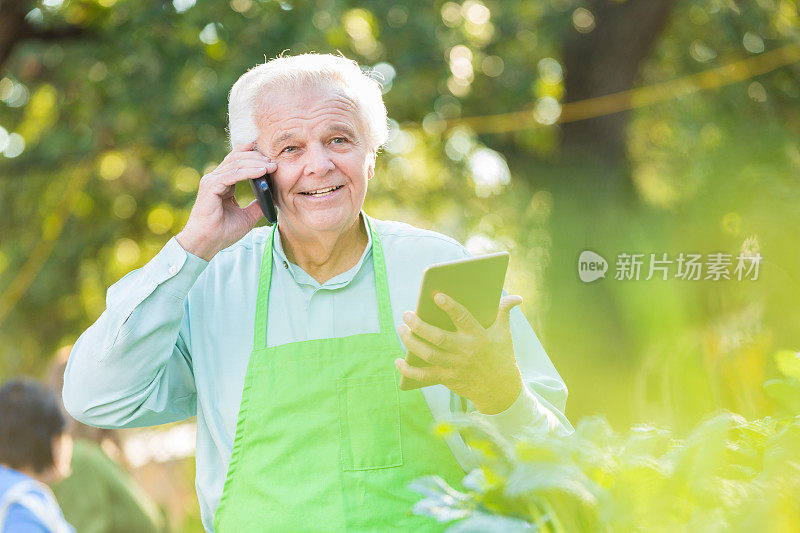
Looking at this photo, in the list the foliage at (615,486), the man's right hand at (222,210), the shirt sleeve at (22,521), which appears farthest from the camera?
the shirt sleeve at (22,521)

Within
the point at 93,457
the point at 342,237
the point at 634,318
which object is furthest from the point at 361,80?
the point at 634,318

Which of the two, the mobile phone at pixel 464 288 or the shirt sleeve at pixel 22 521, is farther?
the shirt sleeve at pixel 22 521

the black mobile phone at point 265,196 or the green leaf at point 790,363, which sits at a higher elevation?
the black mobile phone at point 265,196

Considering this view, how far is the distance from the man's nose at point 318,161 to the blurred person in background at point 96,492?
7.50 ft

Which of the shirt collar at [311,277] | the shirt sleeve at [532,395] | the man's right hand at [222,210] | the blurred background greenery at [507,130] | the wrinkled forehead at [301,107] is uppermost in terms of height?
the blurred background greenery at [507,130]

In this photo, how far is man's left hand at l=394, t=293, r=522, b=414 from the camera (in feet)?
4.57

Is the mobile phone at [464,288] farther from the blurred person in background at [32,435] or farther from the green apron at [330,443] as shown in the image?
the blurred person in background at [32,435]

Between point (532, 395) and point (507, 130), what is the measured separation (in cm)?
539

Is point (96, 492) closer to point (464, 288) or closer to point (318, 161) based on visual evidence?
point (318, 161)

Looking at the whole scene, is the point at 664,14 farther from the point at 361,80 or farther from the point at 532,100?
the point at 361,80

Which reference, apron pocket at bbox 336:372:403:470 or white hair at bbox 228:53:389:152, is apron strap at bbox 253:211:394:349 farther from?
white hair at bbox 228:53:389:152

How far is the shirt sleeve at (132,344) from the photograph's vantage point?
159 centimetres

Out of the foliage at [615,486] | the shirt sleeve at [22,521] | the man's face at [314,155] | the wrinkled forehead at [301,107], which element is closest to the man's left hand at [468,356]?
the foliage at [615,486]

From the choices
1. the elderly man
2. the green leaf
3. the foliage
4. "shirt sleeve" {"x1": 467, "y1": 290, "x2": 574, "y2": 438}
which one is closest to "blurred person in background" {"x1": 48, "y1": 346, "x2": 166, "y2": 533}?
the elderly man
